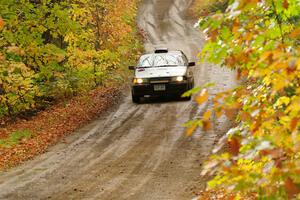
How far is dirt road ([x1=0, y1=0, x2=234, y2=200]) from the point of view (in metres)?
9.18

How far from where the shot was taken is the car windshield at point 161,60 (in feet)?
60.8

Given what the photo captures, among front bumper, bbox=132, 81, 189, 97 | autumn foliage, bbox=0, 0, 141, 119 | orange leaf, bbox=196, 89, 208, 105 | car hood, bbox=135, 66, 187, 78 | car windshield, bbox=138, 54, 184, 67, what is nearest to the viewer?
orange leaf, bbox=196, 89, 208, 105

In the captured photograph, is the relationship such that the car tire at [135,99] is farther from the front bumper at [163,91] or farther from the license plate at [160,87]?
the license plate at [160,87]

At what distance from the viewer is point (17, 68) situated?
15.1 m

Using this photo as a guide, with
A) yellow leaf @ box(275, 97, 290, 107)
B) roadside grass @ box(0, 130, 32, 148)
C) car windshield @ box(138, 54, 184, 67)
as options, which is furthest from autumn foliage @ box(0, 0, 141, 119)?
yellow leaf @ box(275, 97, 290, 107)

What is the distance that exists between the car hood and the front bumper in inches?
13.7

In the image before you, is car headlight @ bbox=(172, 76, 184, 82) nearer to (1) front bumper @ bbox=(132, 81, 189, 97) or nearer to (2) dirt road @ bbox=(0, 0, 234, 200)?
(1) front bumper @ bbox=(132, 81, 189, 97)

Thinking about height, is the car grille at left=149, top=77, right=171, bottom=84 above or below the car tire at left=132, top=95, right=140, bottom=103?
above

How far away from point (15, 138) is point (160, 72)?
234 inches

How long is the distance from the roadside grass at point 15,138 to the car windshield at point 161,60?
224 inches

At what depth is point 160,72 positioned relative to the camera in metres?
17.8

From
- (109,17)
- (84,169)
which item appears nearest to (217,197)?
(84,169)

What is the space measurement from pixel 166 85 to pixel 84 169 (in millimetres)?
7309

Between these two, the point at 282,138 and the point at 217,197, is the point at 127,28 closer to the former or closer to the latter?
the point at 217,197
